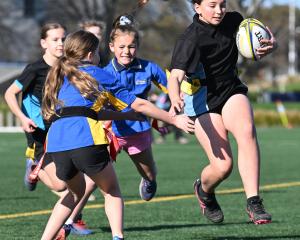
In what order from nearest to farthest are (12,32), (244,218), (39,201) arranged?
(244,218)
(39,201)
(12,32)

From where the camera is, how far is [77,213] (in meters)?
9.13

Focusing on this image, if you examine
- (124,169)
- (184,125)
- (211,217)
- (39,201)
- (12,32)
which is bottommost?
(12,32)

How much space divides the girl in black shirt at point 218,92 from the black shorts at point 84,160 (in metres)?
1.25

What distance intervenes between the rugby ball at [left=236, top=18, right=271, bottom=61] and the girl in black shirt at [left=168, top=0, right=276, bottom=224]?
68mm

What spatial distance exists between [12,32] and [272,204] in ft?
161

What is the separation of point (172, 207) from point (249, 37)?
3801 mm

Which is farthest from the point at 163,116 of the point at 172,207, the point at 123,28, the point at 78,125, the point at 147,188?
the point at 172,207

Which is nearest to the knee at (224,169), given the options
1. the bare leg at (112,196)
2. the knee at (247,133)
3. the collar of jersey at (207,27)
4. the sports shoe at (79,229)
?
the knee at (247,133)

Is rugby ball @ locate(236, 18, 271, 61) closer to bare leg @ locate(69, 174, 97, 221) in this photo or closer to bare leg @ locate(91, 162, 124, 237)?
bare leg @ locate(91, 162, 124, 237)

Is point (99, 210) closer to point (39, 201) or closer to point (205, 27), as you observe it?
point (39, 201)

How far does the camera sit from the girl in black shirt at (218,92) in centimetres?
850

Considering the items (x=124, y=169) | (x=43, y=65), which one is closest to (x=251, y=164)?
(x=43, y=65)

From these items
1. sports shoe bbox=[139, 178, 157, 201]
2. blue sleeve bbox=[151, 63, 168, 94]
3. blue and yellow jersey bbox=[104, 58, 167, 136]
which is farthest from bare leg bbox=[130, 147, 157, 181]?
blue sleeve bbox=[151, 63, 168, 94]

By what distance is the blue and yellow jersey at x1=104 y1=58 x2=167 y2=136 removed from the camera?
384 inches
